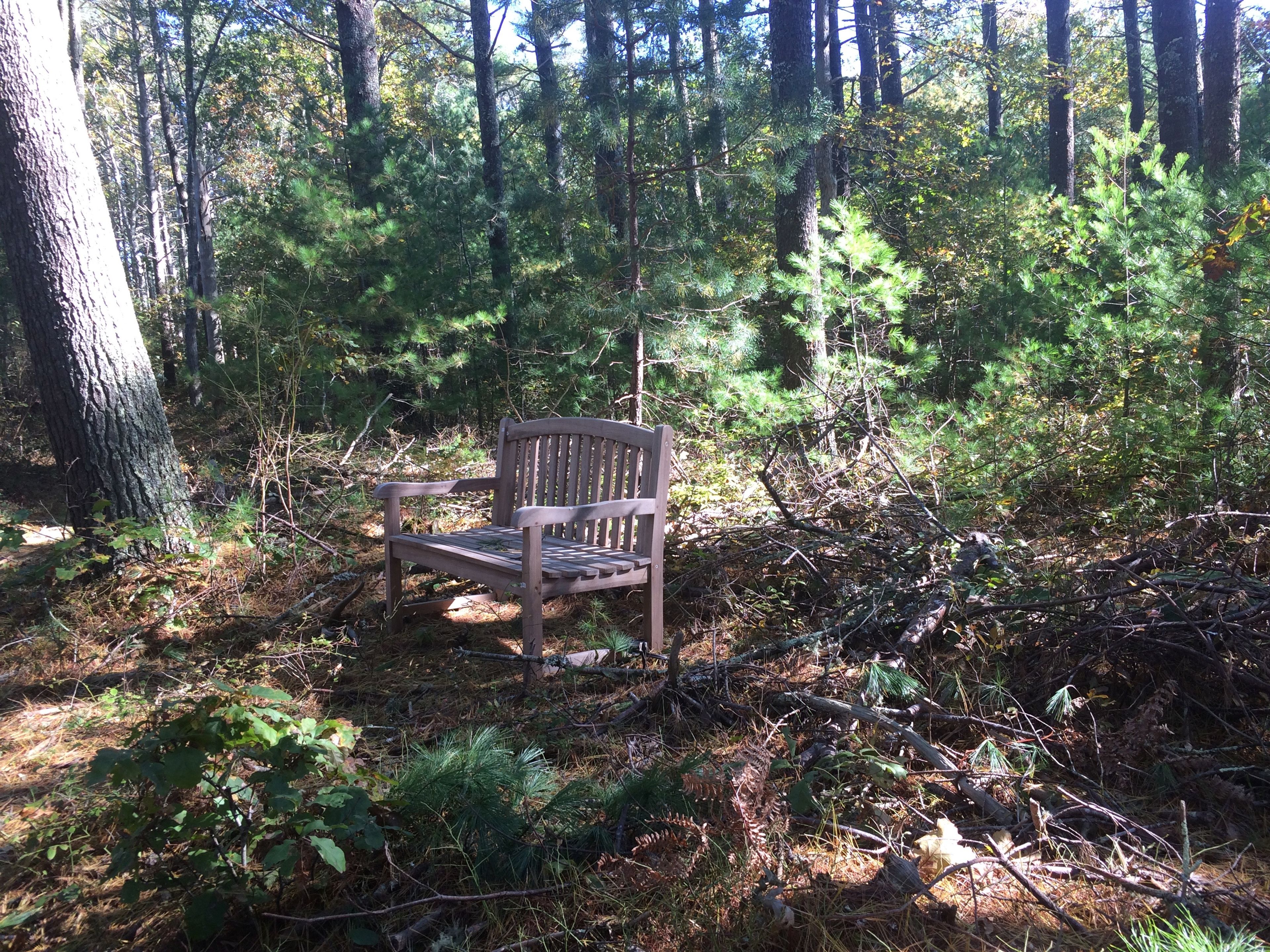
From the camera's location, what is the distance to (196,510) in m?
4.93

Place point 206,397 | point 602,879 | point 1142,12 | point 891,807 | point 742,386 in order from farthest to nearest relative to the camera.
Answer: point 1142,12, point 206,397, point 742,386, point 891,807, point 602,879

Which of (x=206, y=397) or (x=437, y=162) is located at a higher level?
(x=437, y=162)

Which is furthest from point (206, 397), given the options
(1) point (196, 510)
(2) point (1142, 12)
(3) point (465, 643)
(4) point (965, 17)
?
(2) point (1142, 12)

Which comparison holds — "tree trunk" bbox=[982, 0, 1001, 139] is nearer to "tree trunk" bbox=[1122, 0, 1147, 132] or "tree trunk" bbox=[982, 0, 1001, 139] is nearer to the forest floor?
"tree trunk" bbox=[1122, 0, 1147, 132]

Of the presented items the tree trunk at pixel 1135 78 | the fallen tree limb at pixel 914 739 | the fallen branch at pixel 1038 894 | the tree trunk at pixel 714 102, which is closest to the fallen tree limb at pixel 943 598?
the fallen tree limb at pixel 914 739

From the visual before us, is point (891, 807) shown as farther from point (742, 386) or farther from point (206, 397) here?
point (206, 397)

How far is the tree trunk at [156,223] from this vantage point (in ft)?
47.7

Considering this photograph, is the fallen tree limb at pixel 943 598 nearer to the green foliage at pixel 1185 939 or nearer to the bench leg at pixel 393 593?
the green foliage at pixel 1185 939

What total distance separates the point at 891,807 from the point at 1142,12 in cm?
2936

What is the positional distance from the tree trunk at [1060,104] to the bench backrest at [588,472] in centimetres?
1079

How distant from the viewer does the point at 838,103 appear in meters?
12.9

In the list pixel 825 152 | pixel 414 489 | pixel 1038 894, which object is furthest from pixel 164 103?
pixel 1038 894

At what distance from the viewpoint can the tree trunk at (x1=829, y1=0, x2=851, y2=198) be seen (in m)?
11.5

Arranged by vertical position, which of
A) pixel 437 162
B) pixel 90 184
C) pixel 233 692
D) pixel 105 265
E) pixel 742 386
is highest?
pixel 437 162
